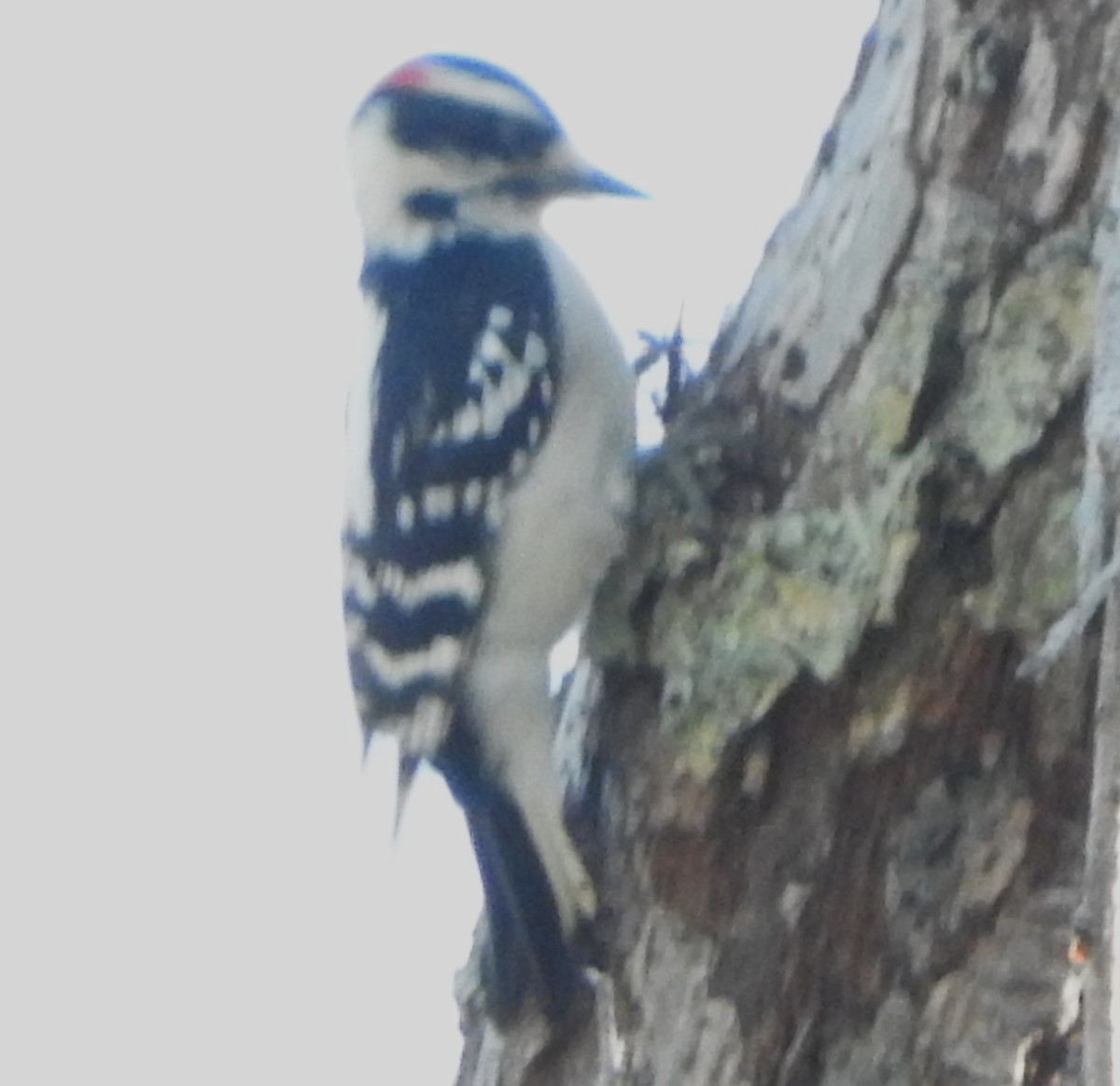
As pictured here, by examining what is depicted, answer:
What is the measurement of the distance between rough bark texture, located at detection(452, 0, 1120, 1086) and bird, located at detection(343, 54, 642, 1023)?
120 mm

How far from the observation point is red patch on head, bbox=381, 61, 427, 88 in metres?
2.31

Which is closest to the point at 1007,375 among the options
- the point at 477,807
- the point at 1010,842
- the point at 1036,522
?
the point at 1036,522

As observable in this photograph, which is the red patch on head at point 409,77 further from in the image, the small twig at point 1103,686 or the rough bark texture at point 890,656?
the small twig at point 1103,686

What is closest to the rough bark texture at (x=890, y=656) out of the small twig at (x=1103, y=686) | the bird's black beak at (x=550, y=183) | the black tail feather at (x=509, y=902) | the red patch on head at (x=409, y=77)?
the black tail feather at (x=509, y=902)

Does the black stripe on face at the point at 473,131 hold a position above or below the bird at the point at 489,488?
above

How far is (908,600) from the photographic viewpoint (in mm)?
1620

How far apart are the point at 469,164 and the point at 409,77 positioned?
7.2 inches

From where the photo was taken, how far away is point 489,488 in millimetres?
2004

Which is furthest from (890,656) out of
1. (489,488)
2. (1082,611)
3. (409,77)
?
(409,77)

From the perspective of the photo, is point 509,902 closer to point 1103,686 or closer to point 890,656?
point 890,656

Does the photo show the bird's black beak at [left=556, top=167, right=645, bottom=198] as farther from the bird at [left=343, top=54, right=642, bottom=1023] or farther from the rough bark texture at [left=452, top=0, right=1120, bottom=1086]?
the rough bark texture at [left=452, top=0, right=1120, bottom=1086]

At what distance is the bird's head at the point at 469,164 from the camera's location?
220 centimetres

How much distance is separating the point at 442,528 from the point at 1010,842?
2.29 feet

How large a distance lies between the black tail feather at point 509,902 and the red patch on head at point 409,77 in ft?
2.74
